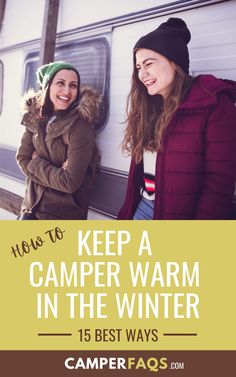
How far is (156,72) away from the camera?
209 centimetres

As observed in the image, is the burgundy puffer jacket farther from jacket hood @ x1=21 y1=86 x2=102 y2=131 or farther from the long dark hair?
the long dark hair

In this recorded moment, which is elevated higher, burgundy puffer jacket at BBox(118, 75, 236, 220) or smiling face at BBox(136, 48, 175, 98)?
smiling face at BBox(136, 48, 175, 98)

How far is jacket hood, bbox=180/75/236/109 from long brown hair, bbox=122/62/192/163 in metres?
0.09

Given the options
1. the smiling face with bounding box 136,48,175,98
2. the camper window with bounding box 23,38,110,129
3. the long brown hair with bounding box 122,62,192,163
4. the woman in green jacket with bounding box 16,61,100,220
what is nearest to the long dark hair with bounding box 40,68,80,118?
the woman in green jacket with bounding box 16,61,100,220

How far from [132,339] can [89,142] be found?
137cm

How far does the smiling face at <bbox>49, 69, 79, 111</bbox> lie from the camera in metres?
2.87

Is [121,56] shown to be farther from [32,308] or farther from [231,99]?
[32,308]

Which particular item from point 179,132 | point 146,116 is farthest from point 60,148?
point 179,132

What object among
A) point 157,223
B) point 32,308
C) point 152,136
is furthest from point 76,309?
point 152,136

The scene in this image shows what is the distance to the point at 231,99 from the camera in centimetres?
197

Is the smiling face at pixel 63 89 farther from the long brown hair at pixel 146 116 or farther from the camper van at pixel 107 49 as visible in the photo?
the long brown hair at pixel 146 116

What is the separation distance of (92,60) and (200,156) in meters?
1.74

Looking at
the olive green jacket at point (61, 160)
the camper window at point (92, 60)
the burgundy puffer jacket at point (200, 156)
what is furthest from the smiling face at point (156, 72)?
the camper window at point (92, 60)
